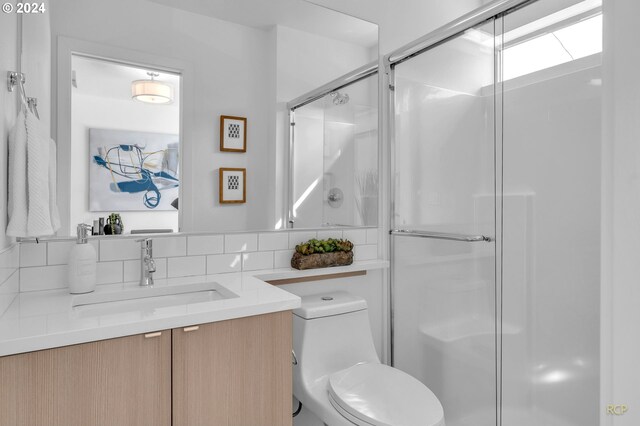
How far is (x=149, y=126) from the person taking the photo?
4.83 feet

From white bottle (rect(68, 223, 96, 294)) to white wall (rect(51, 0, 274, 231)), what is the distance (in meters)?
0.35

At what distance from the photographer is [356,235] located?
6.71 ft

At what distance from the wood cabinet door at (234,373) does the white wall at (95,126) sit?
62 cm

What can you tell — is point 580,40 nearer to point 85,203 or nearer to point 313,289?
point 313,289

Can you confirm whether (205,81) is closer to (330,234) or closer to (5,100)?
(5,100)

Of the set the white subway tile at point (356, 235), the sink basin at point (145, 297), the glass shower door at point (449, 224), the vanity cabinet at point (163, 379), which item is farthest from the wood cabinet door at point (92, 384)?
the glass shower door at point (449, 224)

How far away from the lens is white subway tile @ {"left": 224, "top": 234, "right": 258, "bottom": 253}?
167cm

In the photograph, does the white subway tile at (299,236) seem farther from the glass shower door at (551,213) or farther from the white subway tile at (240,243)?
the glass shower door at (551,213)

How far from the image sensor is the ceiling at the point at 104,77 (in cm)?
138

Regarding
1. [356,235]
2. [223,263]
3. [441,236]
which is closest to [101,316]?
[223,263]

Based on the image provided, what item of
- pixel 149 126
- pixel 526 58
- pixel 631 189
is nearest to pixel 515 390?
pixel 631 189

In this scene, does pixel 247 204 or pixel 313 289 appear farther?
pixel 313 289

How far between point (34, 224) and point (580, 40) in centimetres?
179
